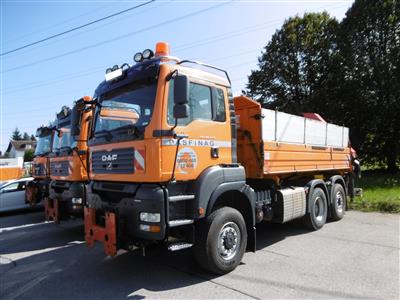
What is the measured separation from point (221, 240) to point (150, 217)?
1.30m

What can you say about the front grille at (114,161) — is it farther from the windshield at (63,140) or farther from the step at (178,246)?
the windshield at (63,140)

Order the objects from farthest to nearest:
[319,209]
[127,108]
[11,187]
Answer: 1. [11,187]
2. [319,209]
3. [127,108]

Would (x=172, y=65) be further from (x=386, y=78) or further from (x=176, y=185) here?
(x=386, y=78)

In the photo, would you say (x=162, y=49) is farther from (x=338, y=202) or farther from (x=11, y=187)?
(x=11, y=187)

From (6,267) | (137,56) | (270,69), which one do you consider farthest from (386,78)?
(6,267)

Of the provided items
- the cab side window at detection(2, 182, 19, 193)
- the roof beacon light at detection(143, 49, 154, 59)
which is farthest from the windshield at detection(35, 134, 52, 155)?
the roof beacon light at detection(143, 49, 154, 59)

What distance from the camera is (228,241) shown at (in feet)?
17.2

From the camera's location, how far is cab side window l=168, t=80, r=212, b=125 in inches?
190

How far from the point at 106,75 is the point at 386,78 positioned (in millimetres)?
21414

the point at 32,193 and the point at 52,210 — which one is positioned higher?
the point at 32,193

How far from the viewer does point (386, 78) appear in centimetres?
2186

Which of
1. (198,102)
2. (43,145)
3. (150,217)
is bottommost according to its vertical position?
(150,217)

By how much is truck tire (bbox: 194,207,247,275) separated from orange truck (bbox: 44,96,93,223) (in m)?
3.71

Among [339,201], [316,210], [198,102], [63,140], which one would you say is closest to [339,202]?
[339,201]
